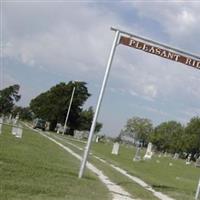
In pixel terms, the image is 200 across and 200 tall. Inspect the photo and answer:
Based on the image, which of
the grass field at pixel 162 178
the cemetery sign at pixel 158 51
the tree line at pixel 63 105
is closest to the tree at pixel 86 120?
the tree line at pixel 63 105

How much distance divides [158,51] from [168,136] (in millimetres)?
142198

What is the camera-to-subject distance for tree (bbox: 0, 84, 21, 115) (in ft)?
446

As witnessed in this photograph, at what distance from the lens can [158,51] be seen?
1989cm

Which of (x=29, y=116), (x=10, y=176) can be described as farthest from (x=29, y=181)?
(x=29, y=116)

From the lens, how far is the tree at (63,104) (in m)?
114

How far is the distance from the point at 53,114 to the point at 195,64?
9434 cm

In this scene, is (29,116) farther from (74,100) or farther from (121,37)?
(121,37)

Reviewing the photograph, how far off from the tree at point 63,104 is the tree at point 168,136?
37.0 meters

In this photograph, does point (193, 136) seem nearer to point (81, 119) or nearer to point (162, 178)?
point (81, 119)

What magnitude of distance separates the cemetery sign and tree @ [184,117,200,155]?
10696cm

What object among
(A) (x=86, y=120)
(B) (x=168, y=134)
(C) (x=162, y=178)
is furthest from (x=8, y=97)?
(C) (x=162, y=178)

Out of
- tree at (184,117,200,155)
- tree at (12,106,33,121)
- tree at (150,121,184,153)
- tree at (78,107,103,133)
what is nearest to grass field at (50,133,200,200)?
tree at (78,107,103,133)

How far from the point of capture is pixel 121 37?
19.8m

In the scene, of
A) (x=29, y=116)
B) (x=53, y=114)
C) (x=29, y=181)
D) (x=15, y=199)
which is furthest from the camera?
(x=29, y=116)
